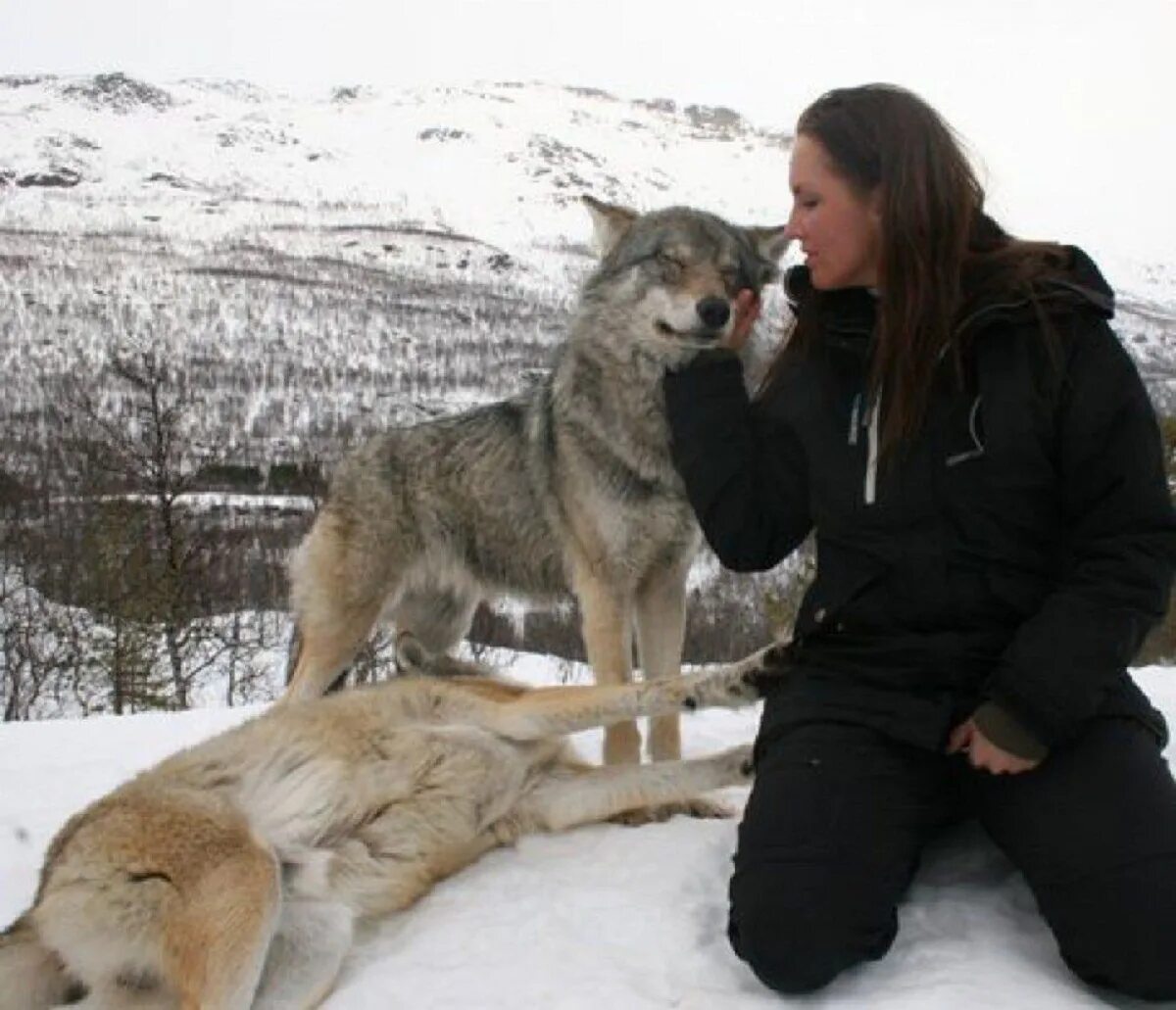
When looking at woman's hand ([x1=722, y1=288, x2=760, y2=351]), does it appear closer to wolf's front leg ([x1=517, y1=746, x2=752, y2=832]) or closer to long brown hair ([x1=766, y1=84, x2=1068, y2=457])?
long brown hair ([x1=766, y1=84, x2=1068, y2=457])

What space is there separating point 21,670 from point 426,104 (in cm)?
13717

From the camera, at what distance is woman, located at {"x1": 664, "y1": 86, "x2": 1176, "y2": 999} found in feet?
7.53

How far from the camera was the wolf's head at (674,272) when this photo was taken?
12.1ft

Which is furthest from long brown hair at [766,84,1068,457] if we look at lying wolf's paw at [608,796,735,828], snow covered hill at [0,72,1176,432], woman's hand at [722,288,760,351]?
snow covered hill at [0,72,1176,432]

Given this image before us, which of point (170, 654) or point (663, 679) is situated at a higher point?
point (663, 679)

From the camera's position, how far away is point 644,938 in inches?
100

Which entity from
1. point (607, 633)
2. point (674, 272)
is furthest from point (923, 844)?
point (674, 272)

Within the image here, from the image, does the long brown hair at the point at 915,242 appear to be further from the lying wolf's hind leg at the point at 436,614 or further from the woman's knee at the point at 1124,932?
the lying wolf's hind leg at the point at 436,614

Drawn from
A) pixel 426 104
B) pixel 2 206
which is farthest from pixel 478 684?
pixel 426 104

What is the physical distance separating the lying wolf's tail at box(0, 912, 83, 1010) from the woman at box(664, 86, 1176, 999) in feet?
5.10

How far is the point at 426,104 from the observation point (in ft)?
467

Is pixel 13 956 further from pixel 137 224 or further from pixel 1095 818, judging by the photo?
pixel 137 224

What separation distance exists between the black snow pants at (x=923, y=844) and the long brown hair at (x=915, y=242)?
753 millimetres

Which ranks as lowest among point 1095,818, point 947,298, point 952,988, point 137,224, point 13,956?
point 137,224
